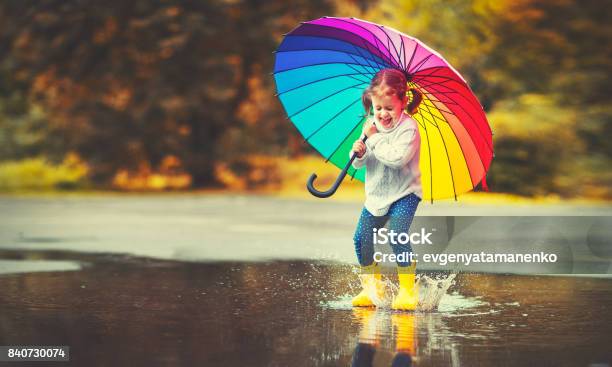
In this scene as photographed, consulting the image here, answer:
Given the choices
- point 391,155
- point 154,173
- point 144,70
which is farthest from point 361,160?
point 154,173

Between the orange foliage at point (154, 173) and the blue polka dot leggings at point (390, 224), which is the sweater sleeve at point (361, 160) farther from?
the orange foliage at point (154, 173)

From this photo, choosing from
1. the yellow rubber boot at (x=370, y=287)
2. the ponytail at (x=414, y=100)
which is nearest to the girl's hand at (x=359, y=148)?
the ponytail at (x=414, y=100)

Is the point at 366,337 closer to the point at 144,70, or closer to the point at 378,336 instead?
the point at 378,336

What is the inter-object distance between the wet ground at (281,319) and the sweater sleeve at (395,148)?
3.74 feet

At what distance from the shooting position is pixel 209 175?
3036 cm

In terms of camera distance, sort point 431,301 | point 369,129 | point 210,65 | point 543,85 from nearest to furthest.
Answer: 1. point 369,129
2. point 431,301
3. point 543,85
4. point 210,65

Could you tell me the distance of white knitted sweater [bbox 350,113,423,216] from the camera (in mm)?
8328

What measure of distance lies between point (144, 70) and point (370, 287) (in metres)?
21.8

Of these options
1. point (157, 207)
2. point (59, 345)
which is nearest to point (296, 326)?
point (59, 345)

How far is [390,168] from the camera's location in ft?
27.6

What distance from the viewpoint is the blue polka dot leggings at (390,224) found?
8.44 metres

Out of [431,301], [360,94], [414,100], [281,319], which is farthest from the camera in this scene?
[360,94]

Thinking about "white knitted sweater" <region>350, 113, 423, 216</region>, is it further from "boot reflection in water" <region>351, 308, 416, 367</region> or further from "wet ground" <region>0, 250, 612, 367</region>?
"wet ground" <region>0, 250, 612, 367</region>

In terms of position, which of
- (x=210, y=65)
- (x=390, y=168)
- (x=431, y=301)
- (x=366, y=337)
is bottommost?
(x=366, y=337)
